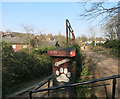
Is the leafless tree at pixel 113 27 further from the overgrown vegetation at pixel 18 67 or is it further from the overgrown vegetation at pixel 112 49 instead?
the overgrown vegetation at pixel 18 67

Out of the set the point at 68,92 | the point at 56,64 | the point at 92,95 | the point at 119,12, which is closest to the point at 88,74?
the point at 92,95

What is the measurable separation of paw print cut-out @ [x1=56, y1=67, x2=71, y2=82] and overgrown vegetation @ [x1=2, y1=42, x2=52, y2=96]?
2788mm

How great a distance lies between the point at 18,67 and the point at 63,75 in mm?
3512

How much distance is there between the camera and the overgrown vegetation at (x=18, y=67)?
4264mm

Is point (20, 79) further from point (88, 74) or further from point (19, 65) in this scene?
point (88, 74)

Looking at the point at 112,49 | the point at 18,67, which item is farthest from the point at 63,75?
the point at 112,49

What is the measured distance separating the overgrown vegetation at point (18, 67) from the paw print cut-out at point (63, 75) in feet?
9.15

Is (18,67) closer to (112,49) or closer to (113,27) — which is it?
(112,49)

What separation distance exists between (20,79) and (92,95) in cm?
429

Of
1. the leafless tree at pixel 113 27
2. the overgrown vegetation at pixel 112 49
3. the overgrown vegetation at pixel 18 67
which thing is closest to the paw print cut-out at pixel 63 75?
the overgrown vegetation at pixel 18 67

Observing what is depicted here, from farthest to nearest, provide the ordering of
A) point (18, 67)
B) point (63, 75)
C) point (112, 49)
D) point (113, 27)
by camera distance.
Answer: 1. point (113, 27)
2. point (112, 49)
3. point (18, 67)
4. point (63, 75)

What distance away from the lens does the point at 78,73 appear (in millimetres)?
4406

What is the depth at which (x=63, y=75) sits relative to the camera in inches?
99.7

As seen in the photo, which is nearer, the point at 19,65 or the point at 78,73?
the point at 78,73
